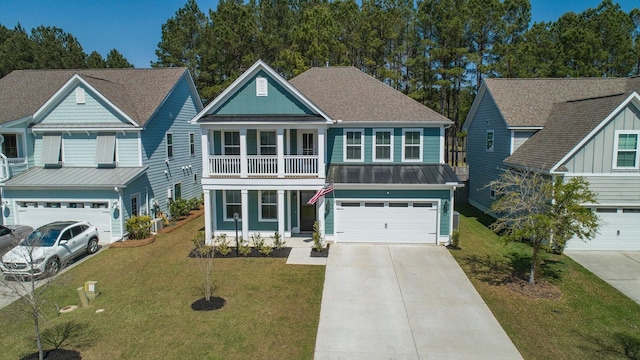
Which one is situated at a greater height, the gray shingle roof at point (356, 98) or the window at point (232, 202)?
the gray shingle roof at point (356, 98)

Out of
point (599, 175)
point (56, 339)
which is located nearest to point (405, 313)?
point (56, 339)

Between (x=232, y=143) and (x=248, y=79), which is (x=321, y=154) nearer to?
(x=248, y=79)

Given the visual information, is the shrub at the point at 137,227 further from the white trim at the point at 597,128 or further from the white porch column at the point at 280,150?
the white trim at the point at 597,128

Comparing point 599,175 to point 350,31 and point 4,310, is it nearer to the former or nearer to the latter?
point 4,310

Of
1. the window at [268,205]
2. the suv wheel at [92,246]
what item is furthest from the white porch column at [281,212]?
the suv wheel at [92,246]

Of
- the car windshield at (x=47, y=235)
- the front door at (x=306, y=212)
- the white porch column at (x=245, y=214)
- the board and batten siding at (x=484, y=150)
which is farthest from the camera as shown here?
the board and batten siding at (x=484, y=150)

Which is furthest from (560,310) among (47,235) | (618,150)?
(47,235)

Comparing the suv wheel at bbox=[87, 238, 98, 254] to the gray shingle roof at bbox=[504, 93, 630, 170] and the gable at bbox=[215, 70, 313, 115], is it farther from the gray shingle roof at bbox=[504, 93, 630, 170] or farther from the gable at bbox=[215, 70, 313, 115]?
the gray shingle roof at bbox=[504, 93, 630, 170]

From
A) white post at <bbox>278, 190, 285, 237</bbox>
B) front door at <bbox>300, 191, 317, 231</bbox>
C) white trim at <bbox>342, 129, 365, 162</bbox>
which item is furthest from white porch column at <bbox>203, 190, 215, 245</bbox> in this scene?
white trim at <bbox>342, 129, 365, 162</bbox>

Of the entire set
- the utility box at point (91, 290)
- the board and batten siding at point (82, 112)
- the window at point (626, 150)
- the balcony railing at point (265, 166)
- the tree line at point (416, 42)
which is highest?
the tree line at point (416, 42)
